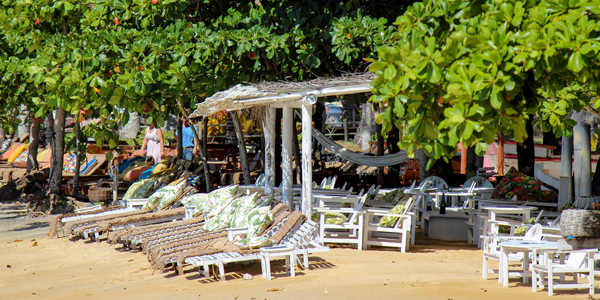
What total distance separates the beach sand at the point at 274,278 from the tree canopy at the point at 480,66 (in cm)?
205

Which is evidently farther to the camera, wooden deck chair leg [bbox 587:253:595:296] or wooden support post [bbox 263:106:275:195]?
wooden support post [bbox 263:106:275:195]

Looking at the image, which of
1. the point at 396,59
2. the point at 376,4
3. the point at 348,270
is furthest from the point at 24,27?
the point at 396,59

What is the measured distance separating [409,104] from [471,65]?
1.21 ft

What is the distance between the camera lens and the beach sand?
4.65 meters

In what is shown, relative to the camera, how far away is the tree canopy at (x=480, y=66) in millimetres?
2510

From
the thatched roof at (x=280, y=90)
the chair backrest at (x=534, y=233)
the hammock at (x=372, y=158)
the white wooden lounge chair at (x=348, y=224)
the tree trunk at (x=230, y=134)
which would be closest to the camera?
the chair backrest at (x=534, y=233)

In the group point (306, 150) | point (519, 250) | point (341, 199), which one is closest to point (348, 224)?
point (341, 199)

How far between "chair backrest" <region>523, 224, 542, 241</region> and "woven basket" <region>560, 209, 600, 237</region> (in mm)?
517

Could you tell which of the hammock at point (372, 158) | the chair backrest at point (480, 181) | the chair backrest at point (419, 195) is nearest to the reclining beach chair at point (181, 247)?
the chair backrest at point (419, 195)

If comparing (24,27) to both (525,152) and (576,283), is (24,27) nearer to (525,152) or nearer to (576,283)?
(576,283)

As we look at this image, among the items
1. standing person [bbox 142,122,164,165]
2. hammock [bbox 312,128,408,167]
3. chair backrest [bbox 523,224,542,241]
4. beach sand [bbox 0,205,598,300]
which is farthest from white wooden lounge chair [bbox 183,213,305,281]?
standing person [bbox 142,122,164,165]

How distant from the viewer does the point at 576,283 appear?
4875 millimetres

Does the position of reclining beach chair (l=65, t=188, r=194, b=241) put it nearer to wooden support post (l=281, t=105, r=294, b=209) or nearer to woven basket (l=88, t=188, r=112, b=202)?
wooden support post (l=281, t=105, r=294, b=209)

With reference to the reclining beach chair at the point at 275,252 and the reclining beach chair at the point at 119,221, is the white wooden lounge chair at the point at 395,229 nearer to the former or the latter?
the reclining beach chair at the point at 275,252
